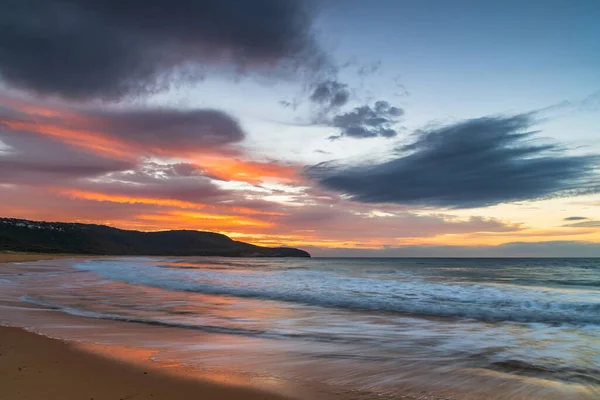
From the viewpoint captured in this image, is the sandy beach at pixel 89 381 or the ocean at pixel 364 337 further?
the ocean at pixel 364 337

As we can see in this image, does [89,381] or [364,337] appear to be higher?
[89,381]

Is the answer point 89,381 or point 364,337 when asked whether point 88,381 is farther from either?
point 364,337

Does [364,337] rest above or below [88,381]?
below

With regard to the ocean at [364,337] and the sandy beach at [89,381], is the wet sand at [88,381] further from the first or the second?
the ocean at [364,337]

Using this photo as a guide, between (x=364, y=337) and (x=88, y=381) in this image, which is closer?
(x=88, y=381)

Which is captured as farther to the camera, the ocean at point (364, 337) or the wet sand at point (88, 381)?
the ocean at point (364, 337)

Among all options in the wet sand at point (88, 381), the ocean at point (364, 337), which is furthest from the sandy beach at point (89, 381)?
the ocean at point (364, 337)

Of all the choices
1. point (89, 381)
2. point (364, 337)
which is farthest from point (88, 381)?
point (364, 337)

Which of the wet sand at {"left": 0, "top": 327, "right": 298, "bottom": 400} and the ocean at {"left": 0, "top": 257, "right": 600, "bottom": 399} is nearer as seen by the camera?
the wet sand at {"left": 0, "top": 327, "right": 298, "bottom": 400}

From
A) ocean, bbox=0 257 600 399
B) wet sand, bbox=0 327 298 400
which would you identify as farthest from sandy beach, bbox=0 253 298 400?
ocean, bbox=0 257 600 399

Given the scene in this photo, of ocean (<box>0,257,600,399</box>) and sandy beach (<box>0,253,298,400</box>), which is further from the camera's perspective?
ocean (<box>0,257,600,399</box>)

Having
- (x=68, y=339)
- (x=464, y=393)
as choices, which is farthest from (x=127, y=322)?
(x=464, y=393)

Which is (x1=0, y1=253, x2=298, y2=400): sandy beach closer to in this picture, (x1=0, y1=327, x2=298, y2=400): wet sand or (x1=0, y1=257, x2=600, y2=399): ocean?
(x1=0, y1=327, x2=298, y2=400): wet sand

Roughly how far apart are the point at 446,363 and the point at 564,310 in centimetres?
1111
